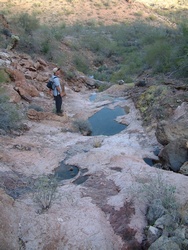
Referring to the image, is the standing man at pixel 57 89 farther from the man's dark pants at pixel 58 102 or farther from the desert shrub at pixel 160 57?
the desert shrub at pixel 160 57

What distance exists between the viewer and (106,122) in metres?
10.3

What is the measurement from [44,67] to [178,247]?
13.5 m

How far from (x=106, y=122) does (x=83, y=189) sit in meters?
5.24

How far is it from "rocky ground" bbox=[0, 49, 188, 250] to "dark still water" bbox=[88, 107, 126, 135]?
577mm

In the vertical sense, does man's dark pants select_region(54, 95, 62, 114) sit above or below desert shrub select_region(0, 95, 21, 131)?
below

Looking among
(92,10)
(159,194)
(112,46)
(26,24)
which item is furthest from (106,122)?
(92,10)

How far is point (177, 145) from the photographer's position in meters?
6.23

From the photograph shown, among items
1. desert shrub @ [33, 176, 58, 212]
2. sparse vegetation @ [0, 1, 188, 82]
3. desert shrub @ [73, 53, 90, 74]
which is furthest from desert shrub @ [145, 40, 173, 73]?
desert shrub @ [33, 176, 58, 212]

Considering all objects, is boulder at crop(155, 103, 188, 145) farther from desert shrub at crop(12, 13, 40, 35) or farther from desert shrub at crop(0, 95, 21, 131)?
desert shrub at crop(12, 13, 40, 35)

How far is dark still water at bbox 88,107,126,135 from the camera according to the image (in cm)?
960

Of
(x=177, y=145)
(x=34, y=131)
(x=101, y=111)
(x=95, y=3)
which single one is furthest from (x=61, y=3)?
(x=177, y=145)

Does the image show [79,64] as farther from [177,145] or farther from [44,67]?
[177,145]

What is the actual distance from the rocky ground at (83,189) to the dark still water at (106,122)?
577 millimetres

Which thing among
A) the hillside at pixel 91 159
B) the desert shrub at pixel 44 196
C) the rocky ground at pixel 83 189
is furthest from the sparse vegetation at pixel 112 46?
the desert shrub at pixel 44 196
